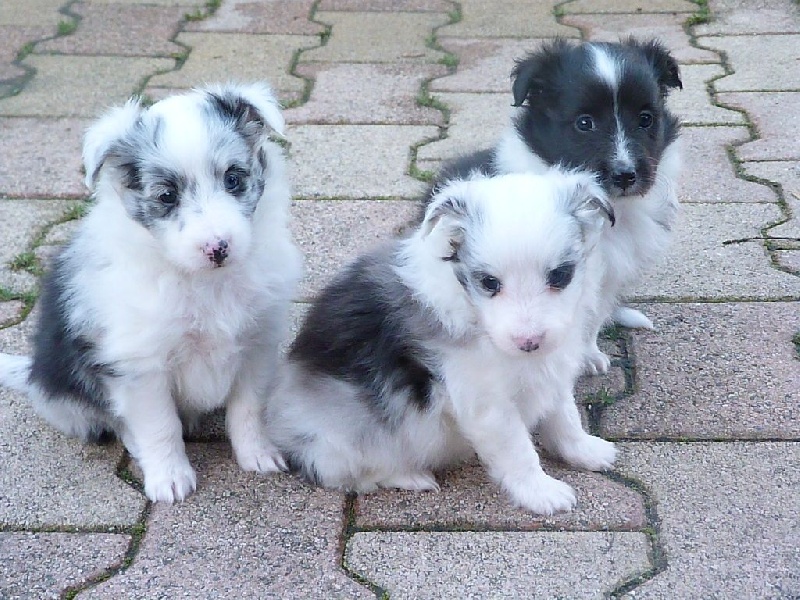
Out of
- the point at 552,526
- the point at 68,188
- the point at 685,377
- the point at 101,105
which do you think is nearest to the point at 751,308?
the point at 685,377

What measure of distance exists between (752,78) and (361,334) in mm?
4438

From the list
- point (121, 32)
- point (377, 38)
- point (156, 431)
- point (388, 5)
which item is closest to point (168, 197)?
point (156, 431)

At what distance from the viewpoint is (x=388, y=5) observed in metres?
8.41

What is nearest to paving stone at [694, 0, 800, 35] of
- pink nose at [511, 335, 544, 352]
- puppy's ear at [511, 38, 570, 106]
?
puppy's ear at [511, 38, 570, 106]

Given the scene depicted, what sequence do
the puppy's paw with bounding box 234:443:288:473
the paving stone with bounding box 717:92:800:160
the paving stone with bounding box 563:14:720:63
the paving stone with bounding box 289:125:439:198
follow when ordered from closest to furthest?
the puppy's paw with bounding box 234:443:288:473 → the paving stone with bounding box 289:125:439:198 → the paving stone with bounding box 717:92:800:160 → the paving stone with bounding box 563:14:720:63

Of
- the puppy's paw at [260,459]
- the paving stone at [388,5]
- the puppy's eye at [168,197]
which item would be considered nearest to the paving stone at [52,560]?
the puppy's paw at [260,459]

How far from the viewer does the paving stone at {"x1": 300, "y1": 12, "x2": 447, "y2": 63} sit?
7.36 m

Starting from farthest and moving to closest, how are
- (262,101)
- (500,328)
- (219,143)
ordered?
(262,101) < (219,143) < (500,328)

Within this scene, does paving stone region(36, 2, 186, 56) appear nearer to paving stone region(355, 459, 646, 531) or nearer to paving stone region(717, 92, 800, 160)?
paving stone region(717, 92, 800, 160)

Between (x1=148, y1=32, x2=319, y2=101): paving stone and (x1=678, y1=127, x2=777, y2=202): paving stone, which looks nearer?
(x1=678, y1=127, x2=777, y2=202): paving stone

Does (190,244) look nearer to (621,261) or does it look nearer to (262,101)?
(262,101)

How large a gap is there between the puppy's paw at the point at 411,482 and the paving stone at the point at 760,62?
13.5ft

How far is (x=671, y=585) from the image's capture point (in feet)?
9.91

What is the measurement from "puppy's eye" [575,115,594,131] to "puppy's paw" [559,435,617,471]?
3.63 ft
